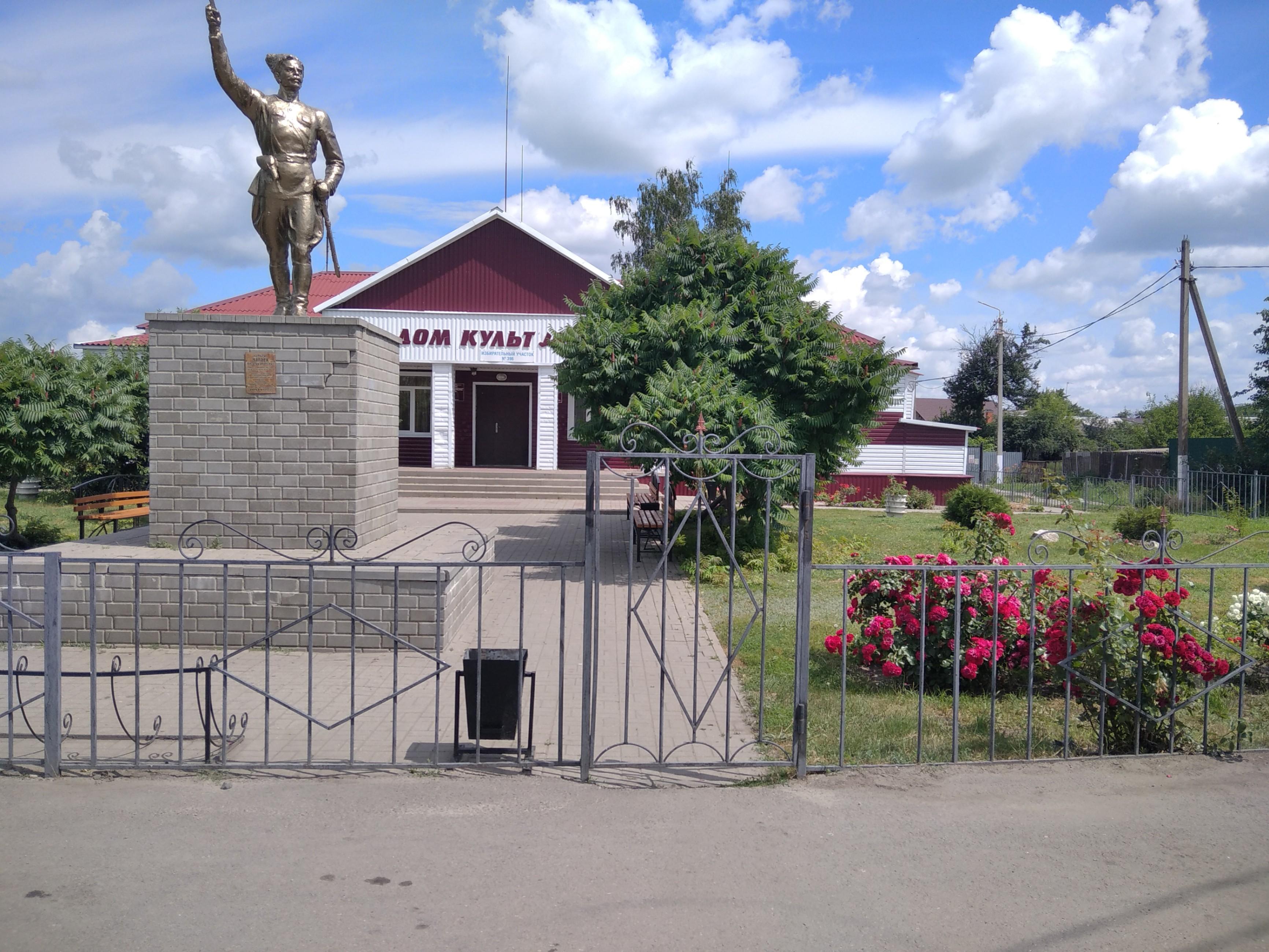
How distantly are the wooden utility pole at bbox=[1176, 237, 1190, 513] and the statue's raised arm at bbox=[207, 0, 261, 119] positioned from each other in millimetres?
21239

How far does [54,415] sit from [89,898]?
11.5 metres

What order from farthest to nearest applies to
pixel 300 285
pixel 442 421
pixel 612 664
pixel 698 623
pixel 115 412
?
pixel 442 421
pixel 115 412
pixel 300 285
pixel 612 664
pixel 698 623

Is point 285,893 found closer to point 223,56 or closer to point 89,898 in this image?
point 89,898

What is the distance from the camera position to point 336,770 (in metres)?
5.13

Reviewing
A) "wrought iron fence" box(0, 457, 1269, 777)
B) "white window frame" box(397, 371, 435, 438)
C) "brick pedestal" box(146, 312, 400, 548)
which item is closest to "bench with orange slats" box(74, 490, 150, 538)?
"brick pedestal" box(146, 312, 400, 548)

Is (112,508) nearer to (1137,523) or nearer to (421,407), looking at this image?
(421,407)

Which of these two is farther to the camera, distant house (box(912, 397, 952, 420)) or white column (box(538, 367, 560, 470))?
distant house (box(912, 397, 952, 420))

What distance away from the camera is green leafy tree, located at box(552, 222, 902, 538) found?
1266 centimetres

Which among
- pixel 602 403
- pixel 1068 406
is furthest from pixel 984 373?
pixel 602 403

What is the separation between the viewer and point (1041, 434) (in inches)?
1887

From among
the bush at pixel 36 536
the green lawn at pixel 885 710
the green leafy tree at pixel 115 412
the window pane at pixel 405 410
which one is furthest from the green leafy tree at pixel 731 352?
the window pane at pixel 405 410

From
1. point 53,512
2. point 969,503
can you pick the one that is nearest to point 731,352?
point 969,503

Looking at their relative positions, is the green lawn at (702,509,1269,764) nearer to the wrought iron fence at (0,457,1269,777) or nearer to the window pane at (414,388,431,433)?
the wrought iron fence at (0,457,1269,777)

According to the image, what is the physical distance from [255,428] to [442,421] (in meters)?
15.2
